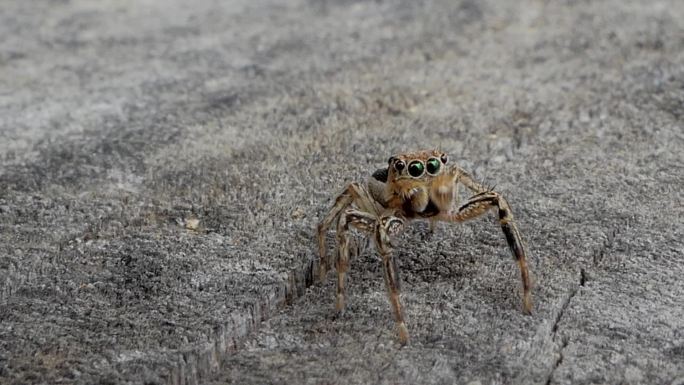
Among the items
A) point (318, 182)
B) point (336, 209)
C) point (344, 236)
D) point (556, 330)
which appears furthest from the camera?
point (318, 182)

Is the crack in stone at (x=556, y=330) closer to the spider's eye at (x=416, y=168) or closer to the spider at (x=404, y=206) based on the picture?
the spider at (x=404, y=206)

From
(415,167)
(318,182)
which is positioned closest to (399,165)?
(415,167)

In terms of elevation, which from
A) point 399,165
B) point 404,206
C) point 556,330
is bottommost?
point 556,330

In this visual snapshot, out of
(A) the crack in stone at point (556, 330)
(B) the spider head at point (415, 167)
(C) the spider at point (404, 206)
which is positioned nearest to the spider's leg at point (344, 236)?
(C) the spider at point (404, 206)

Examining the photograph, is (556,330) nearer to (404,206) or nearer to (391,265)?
(391,265)

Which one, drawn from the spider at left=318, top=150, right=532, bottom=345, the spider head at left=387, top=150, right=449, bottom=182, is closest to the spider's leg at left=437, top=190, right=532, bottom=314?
the spider at left=318, top=150, right=532, bottom=345

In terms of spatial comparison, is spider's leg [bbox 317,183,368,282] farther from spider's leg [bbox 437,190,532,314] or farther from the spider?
spider's leg [bbox 437,190,532,314]
